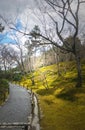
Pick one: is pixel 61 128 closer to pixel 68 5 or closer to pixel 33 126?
pixel 33 126

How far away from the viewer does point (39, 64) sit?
348 feet

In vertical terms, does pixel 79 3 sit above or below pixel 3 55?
above

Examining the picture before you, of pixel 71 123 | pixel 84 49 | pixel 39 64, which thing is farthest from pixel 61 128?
pixel 39 64

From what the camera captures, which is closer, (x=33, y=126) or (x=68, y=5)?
(x=33, y=126)

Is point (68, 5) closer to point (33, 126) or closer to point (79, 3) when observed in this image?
point (79, 3)

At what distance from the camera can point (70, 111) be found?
1767 centimetres

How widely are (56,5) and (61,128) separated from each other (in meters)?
17.4

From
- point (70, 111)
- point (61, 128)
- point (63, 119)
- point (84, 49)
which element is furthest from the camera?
point (84, 49)

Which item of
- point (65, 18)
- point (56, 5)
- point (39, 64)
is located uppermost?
point (56, 5)

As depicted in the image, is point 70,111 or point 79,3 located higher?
point 79,3

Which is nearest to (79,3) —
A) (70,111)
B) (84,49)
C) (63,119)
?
(70,111)

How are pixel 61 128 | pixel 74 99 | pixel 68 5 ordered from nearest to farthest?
pixel 61 128 → pixel 74 99 → pixel 68 5

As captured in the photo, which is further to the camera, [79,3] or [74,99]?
[79,3]

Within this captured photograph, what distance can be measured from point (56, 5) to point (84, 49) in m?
42.2
